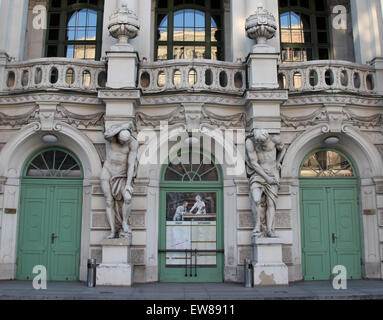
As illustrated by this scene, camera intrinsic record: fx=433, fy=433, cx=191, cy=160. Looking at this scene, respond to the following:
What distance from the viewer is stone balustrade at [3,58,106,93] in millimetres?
11977

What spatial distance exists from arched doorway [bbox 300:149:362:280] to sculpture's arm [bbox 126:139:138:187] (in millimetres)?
4862

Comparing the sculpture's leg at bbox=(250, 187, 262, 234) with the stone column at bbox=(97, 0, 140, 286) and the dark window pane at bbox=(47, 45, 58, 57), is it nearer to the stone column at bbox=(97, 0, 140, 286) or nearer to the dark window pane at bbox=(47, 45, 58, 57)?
the stone column at bbox=(97, 0, 140, 286)

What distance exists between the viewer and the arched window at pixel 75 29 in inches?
561

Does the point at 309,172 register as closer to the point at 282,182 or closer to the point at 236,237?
the point at 282,182

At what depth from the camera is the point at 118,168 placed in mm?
11305

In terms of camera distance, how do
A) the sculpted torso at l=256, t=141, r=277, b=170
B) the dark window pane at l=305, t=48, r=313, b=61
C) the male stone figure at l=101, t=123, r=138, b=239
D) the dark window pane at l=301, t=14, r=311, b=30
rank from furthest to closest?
1. the dark window pane at l=301, t=14, r=311, b=30
2. the dark window pane at l=305, t=48, r=313, b=61
3. the sculpted torso at l=256, t=141, r=277, b=170
4. the male stone figure at l=101, t=123, r=138, b=239

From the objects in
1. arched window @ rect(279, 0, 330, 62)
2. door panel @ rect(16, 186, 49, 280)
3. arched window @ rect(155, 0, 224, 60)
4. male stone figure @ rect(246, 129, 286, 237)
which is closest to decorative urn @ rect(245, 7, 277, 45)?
arched window @ rect(155, 0, 224, 60)

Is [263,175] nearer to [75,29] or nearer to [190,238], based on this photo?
[190,238]

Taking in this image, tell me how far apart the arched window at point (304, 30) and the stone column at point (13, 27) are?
27.1ft

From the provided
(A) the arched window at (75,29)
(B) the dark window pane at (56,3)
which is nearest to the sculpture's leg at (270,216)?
(A) the arched window at (75,29)

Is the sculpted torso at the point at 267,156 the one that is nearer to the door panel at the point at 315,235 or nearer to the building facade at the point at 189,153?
the building facade at the point at 189,153

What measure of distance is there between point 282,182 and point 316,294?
3200 millimetres
